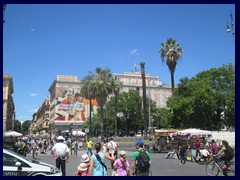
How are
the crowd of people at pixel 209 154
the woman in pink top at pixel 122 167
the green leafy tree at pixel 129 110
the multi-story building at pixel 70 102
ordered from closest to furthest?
the woman in pink top at pixel 122 167
the crowd of people at pixel 209 154
the green leafy tree at pixel 129 110
the multi-story building at pixel 70 102

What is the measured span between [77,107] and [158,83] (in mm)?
35500

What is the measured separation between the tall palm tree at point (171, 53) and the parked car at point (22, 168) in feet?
118

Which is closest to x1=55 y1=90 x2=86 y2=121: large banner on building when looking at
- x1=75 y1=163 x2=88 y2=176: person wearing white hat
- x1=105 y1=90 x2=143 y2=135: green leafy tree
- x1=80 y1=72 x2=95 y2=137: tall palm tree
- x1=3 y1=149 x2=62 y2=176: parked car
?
x1=105 y1=90 x2=143 y2=135: green leafy tree

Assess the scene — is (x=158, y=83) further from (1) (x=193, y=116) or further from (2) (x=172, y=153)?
(2) (x=172, y=153)

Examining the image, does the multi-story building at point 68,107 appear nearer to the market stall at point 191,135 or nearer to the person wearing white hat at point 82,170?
the market stall at point 191,135

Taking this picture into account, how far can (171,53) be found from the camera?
45.3 metres

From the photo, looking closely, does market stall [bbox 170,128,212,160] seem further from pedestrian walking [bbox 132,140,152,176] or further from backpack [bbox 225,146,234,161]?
pedestrian walking [bbox 132,140,152,176]

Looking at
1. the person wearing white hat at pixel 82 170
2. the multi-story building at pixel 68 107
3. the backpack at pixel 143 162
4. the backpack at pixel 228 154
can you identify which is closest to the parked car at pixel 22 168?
the person wearing white hat at pixel 82 170

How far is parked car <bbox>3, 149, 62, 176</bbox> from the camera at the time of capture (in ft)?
28.8

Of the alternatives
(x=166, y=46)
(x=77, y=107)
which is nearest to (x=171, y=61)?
(x=166, y=46)

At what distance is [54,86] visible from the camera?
111 metres

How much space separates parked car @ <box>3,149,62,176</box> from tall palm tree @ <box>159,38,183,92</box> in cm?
3588

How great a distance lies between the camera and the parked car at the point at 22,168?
8766mm
